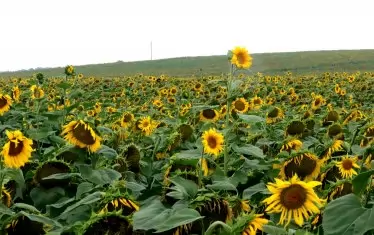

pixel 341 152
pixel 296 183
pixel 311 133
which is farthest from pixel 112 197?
pixel 311 133

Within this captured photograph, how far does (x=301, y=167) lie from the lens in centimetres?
280

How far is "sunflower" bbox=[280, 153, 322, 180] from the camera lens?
2785mm

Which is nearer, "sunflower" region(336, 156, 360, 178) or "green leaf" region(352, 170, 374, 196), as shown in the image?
"green leaf" region(352, 170, 374, 196)

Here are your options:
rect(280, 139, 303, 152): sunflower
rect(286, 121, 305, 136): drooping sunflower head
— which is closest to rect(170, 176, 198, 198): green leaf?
rect(280, 139, 303, 152): sunflower

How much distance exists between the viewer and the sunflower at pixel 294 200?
1.83 metres

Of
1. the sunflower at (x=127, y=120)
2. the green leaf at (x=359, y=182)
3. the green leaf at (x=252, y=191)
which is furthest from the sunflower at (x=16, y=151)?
the sunflower at (x=127, y=120)

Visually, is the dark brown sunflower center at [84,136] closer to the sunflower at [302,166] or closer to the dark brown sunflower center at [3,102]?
the sunflower at [302,166]

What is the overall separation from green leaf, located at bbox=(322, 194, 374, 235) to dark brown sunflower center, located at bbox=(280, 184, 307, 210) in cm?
23

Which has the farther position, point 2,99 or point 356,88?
point 356,88

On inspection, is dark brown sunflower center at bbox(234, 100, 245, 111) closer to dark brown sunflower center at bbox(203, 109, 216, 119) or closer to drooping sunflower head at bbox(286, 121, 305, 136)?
dark brown sunflower center at bbox(203, 109, 216, 119)

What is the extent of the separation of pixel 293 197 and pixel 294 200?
1 centimetres

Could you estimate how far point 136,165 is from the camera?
11.1 feet

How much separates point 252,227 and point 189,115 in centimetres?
390

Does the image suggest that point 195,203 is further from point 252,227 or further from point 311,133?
point 311,133
